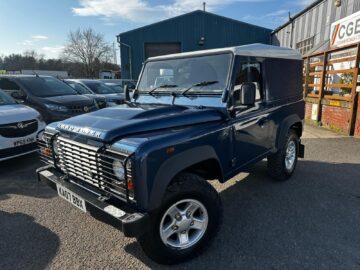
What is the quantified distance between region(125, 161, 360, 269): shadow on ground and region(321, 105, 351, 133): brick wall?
11.5ft

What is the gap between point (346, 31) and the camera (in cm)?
1021

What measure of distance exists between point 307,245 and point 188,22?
22072 millimetres

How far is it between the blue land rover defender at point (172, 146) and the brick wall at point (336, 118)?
487cm

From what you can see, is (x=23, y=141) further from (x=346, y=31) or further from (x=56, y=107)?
(x=346, y=31)

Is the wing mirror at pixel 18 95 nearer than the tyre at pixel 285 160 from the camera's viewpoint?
No

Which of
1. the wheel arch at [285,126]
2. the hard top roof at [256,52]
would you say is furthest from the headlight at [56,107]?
the wheel arch at [285,126]

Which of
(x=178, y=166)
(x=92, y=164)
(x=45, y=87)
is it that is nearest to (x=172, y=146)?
(x=178, y=166)

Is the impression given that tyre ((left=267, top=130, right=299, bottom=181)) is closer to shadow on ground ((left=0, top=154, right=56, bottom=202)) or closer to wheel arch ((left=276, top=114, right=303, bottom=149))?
wheel arch ((left=276, top=114, right=303, bottom=149))

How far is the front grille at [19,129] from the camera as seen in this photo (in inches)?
201

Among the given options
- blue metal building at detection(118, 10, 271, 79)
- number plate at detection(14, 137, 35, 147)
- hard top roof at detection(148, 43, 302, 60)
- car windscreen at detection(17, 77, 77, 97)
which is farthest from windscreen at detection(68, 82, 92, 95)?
blue metal building at detection(118, 10, 271, 79)

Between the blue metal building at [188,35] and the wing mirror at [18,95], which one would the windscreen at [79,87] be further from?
the blue metal building at [188,35]

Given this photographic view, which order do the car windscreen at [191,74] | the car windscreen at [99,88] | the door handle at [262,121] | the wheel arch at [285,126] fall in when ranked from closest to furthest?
the car windscreen at [191,74], the door handle at [262,121], the wheel arch at [285,126], the car windscreen at [99,88]

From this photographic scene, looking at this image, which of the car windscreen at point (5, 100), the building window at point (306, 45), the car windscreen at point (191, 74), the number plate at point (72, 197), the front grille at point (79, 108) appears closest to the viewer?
the number plate at point (72, 197)

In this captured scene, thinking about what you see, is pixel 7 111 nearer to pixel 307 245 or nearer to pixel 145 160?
pixel 145 160
